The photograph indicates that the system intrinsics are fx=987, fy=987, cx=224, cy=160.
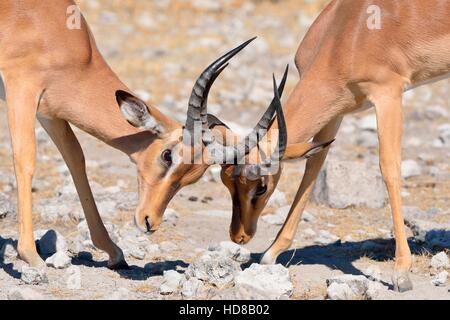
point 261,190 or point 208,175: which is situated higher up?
point 261,190

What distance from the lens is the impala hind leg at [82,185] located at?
8.38 m

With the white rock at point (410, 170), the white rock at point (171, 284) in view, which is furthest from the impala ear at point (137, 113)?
the white rock at point (410, 170)

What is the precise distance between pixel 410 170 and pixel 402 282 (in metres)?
4.63

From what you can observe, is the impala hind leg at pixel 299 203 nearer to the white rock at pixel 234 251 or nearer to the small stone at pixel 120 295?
the white rock at pixel 234 251

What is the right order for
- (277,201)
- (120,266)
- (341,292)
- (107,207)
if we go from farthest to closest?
(277,201), (107,207), (120,266), (341,292)

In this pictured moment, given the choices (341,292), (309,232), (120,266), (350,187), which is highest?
(341,292)

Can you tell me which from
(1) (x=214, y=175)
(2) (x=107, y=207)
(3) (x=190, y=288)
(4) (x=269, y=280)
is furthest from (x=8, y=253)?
(1) (x=214, y=175)

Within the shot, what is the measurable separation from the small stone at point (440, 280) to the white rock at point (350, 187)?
2965 millimetres

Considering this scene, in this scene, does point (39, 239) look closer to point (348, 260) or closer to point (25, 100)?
point (25, 100)

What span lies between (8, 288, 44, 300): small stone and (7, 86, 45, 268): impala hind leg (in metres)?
1.00

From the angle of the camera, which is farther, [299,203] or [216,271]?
[299,203]

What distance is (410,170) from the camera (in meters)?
12.0

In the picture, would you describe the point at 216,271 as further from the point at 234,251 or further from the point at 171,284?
the point at 234,251

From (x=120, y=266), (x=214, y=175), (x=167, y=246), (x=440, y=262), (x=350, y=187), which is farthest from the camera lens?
(x=214, y=175)
